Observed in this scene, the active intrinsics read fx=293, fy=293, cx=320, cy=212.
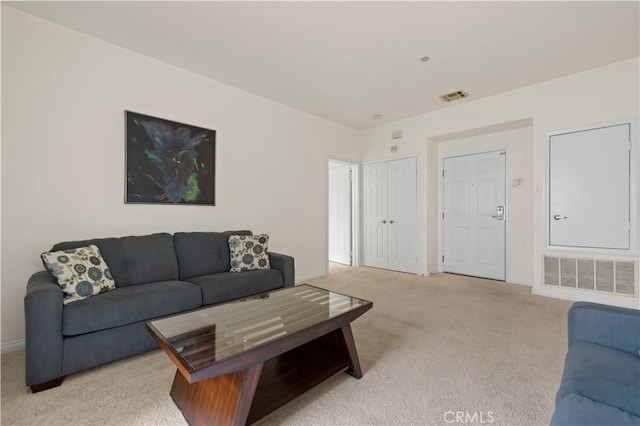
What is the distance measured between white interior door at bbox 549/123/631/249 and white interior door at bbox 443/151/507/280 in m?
0.86

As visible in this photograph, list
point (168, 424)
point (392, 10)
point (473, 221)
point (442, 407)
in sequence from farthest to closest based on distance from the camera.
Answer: point (473, 221) → point (392, 10) → point (442, 407) → point (168, 424)

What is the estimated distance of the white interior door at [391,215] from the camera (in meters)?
5.02

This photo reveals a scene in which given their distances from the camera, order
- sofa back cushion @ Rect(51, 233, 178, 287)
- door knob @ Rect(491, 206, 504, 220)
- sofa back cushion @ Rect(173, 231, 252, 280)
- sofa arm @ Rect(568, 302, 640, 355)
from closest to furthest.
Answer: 1. sofa arm @ Rect(568, 302, 640, 355)
2. sofa back cushion @ Rect(51, 233, 178, 287)
3. sofa back cushion @ Rect(173, 231, 252, 280)
4. door knob @ Rect(491, 206, 504, 220)

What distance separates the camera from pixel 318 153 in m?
4.81

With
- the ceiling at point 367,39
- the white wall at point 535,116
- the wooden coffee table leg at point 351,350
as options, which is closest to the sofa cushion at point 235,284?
the wooden coffee table leg at point 351,350

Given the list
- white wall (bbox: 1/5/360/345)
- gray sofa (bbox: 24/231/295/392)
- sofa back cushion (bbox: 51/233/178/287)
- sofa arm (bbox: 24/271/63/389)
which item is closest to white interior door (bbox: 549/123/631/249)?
gray sofa (bbox: 24/231/295/392)

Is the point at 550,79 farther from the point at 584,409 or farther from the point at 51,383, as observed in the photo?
the point at 51,383

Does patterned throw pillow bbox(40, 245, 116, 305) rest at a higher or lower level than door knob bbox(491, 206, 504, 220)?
lower

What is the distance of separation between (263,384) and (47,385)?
1338mm

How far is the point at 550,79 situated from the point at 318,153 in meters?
3.16

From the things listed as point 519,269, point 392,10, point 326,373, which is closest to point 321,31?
point 392,10

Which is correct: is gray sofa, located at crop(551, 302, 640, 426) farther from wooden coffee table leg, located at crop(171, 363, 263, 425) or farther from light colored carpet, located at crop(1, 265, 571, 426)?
wooden coffee table leg, located at crop(171, 363, 263, 425)

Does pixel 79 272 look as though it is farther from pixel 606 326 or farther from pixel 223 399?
pixel 606 326

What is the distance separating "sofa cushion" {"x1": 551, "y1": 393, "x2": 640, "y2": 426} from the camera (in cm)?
87
